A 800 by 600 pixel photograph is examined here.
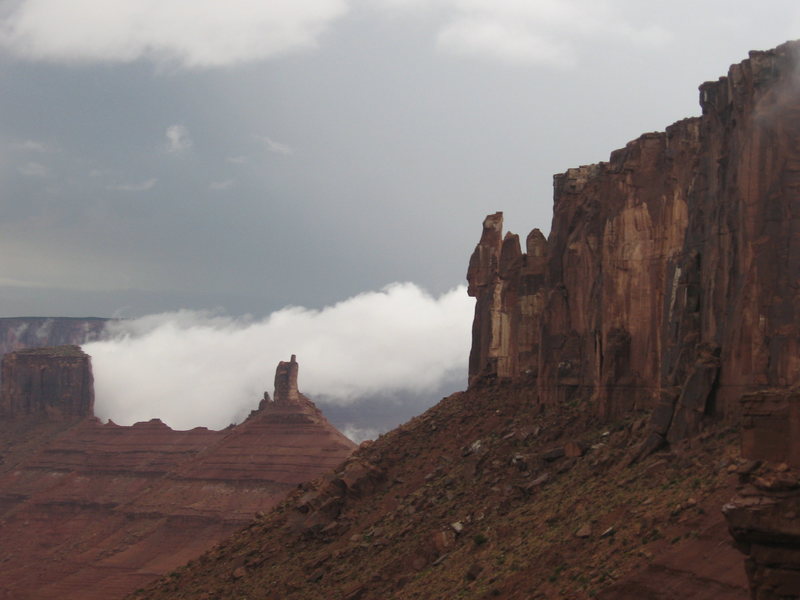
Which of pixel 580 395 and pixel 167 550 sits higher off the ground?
pixel 580 395

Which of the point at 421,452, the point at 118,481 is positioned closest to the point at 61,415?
the point at 118,481

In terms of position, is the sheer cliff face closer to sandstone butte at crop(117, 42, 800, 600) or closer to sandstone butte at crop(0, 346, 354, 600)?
sandstone butte at crop(117, 42, 800, 600)

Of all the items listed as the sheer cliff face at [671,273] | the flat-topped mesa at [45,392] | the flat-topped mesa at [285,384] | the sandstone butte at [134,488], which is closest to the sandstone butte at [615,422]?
the sheer cliff face at [671,273]

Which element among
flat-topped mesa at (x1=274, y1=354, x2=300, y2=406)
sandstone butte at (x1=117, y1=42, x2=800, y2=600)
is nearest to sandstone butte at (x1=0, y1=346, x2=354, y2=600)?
flat-topped mesa at (x1=274, y1=354, x2=300, y2=406)

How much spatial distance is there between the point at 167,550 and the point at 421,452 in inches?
2985

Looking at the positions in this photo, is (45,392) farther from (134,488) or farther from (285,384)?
(285,384)

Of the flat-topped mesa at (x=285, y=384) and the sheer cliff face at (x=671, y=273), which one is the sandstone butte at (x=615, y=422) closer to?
the sheer cliff face at (x=671, y=273)

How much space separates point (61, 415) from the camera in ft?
652

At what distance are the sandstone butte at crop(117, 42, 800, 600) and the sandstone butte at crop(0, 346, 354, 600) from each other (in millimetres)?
63510

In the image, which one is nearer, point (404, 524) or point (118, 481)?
point (404, 524)

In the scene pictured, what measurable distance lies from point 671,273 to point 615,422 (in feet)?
24.0

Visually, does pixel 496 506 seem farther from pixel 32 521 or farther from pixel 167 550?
pixel 32 521

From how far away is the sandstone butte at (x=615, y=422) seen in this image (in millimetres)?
37531

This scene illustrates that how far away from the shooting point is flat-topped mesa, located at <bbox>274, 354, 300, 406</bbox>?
167m
